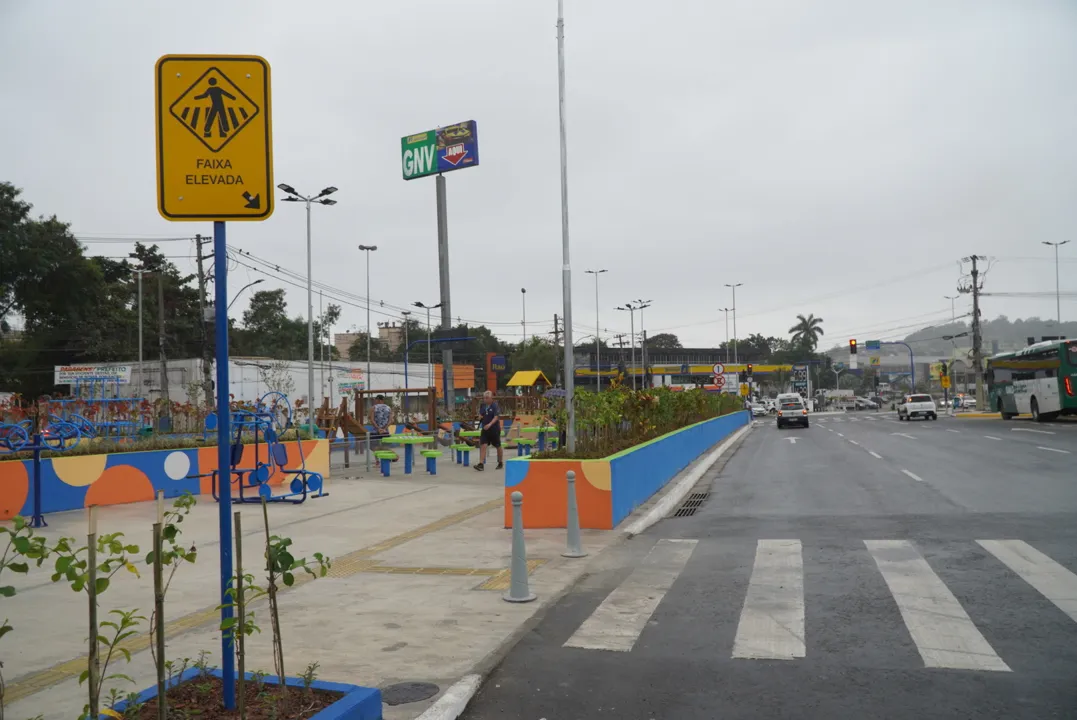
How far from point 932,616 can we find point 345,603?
4.90 metres

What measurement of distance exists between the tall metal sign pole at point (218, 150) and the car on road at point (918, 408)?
51403 millimetres

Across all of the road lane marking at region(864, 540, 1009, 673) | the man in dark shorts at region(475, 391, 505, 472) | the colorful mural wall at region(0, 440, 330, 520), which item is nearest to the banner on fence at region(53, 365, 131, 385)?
the man in dark shorts at region(475, 391, 505, 472)

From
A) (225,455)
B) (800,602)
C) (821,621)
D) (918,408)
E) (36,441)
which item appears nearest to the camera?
(225,455)

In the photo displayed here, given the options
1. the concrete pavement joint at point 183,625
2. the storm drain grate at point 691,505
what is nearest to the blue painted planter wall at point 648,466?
the storm drain grate at point 691,505

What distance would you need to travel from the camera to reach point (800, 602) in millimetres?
7109

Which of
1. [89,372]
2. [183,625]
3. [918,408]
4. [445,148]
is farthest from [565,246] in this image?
[89,372]

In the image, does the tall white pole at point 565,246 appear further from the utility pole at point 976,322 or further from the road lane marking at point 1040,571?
the utility pole at point 976,322

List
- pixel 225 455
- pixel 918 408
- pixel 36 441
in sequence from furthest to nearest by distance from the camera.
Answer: pixel 918 408 < pixel 36 441 < pixel 225 455

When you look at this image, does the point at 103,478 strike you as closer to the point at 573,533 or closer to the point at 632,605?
the point at 573,533

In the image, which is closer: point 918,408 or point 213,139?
point 213,139

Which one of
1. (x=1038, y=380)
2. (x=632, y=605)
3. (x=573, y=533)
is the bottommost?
(x=632, y=605)

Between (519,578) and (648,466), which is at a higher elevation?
(648,466)

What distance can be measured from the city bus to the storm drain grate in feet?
83.0

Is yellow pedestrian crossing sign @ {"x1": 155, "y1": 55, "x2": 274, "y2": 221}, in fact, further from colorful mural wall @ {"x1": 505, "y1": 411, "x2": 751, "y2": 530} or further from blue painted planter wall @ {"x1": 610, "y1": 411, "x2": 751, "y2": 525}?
blue painted planter wall @ {"x1": 610, "y1": 411, "x2": 751, "y2": 525}
